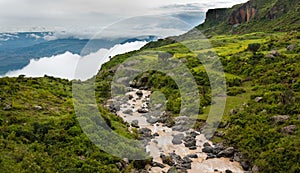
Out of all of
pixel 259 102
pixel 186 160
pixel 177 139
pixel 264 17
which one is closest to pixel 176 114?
pixel 177 139

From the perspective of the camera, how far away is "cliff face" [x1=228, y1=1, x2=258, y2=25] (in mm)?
163225

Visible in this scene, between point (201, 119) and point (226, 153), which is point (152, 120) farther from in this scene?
point (226, 153)

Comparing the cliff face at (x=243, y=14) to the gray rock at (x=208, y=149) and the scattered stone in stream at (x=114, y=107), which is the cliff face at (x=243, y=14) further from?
the gray rock at (x=208, y=149)

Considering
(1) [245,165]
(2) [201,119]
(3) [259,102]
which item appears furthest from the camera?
(2) [201,119]

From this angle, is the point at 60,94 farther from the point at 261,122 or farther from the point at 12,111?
the point at 261,122

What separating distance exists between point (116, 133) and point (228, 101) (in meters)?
19.2

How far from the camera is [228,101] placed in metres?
45.7

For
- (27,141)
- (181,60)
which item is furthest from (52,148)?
(181,60)

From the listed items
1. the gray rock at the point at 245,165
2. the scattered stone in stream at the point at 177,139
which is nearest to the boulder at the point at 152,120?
the scattered stone in stream at the point at 177,139

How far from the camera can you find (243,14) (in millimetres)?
169250

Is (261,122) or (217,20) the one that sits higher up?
(217,20)

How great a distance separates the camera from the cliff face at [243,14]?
16323 cm

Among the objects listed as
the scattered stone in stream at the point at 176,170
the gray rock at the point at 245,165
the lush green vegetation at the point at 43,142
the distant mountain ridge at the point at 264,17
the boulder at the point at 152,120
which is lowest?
the scattered stone in stream at the point at 176,170

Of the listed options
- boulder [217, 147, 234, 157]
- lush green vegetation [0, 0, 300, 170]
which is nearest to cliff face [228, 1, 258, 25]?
lush green vegetation [0, 0, 300, 170]
